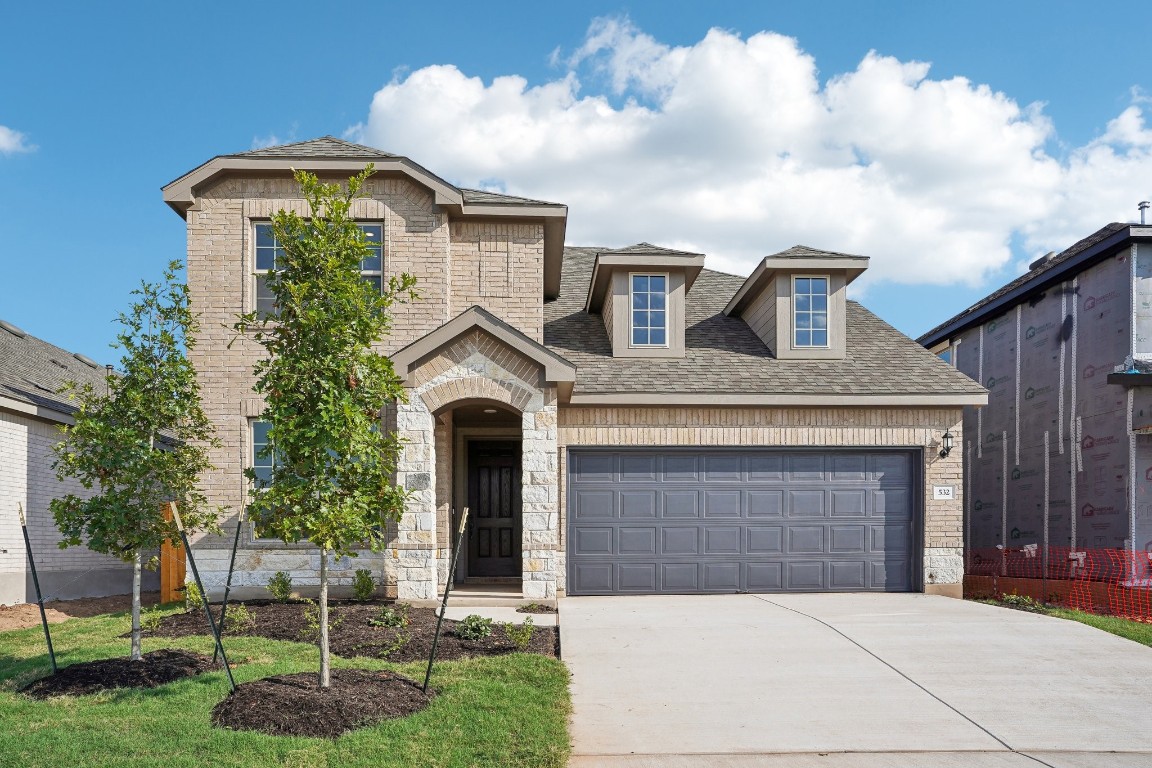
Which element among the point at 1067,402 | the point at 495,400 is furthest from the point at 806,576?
the point at 1067,402

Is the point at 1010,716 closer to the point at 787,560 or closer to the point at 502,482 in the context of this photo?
the point at 787,560

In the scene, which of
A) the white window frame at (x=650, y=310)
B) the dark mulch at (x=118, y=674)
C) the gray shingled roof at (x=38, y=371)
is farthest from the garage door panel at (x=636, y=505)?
the gray shingled roof at (x=38, y=371)

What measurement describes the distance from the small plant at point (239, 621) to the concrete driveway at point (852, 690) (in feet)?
12.4

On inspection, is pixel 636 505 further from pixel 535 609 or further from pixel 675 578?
pixel 535 609

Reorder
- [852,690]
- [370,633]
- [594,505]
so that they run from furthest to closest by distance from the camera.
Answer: [594,505] < [370,633] < [852,690]

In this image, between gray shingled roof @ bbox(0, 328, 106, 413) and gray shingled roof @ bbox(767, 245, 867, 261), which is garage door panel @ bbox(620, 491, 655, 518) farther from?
gray shingled roof @ bbox(0, 328, 106, 413)

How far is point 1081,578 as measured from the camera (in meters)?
15.6

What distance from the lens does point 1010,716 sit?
284 inches

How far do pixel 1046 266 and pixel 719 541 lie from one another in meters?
9.10

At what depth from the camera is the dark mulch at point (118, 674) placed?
770 centimetres

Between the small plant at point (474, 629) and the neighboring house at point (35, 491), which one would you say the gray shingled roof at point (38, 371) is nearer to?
the neighboring house at point (35, 491)

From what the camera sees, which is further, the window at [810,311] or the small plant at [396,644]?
the window at [810,311]

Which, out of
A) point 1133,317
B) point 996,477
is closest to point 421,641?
point 1133,317

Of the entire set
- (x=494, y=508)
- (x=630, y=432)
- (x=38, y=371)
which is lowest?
(x=494, y=508)
